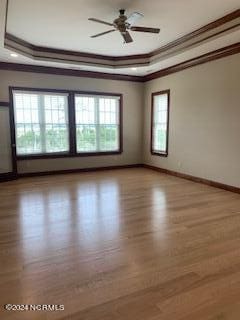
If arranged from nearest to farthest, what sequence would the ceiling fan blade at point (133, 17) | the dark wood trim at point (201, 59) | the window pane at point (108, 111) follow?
1. the ceiling fan blade at point (133, 17)
2. the dark wood trim at point (201, 59)
3. the window pane at point (108, 111)

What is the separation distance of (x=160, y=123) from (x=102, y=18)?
354cm

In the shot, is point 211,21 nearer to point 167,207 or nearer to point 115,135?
point 167,207

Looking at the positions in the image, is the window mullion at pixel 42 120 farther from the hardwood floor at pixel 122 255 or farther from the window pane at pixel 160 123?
the window pane at pixel 160 123

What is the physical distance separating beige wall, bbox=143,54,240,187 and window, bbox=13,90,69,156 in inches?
111

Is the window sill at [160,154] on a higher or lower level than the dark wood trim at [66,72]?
lower

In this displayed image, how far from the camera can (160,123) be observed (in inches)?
273

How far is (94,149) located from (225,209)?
4.19 meters

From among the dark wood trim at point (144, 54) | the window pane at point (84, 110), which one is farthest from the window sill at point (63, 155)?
the dark wood trim at point (144, 54)

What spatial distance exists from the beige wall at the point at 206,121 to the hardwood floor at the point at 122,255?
810mm

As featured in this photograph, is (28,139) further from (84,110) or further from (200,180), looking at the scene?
(200,180)

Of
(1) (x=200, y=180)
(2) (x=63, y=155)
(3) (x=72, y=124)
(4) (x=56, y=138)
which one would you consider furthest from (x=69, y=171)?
(1) (x=200, y=180)

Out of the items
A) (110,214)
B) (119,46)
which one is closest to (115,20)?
(119,46)

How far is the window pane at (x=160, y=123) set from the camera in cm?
669

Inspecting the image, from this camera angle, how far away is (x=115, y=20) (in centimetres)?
372
